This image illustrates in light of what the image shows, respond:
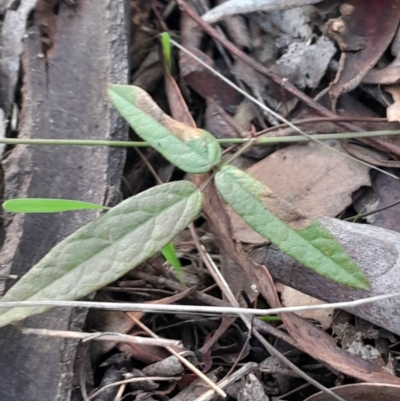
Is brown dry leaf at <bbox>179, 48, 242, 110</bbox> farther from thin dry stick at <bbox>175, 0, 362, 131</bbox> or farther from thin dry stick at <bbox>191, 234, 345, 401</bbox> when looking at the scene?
thin dry stick at <bbox>191, 234, 345, 401</bbox>

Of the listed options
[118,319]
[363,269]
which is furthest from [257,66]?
[118,319]

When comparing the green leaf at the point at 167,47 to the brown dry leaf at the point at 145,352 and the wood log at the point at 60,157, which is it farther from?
the brown dry leaf at the point at 145,352

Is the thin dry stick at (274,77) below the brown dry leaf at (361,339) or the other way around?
the other way around

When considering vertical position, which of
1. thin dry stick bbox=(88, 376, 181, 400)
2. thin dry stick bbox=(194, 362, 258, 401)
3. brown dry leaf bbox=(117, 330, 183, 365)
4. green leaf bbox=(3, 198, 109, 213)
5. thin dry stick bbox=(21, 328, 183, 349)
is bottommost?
thin dry stick bbox=(194, 362, 258, 401)

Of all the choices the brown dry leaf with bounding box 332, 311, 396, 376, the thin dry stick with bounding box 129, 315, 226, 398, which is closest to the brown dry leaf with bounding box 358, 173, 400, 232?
the brown dry leaf with bounding box 332, 311, 396, 376

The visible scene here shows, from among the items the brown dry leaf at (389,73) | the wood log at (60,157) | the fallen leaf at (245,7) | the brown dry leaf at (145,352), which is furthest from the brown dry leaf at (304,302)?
the fallen leaf at (245,7)

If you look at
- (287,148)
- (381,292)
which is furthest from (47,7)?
(381,292)
